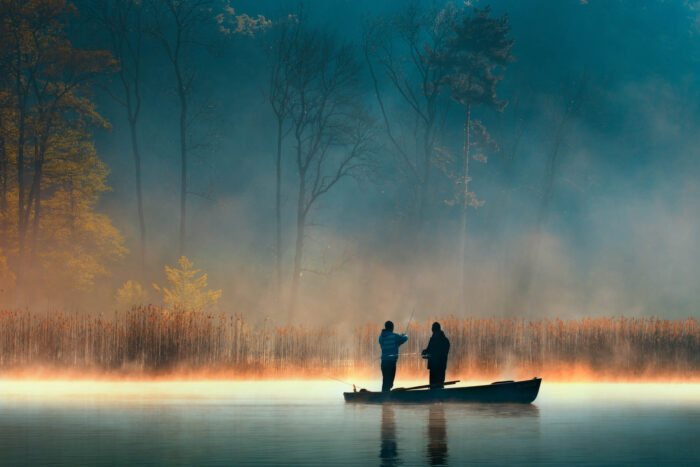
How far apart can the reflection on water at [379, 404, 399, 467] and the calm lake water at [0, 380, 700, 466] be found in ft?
0.06

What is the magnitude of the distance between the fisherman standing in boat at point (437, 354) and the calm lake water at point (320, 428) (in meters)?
0.56

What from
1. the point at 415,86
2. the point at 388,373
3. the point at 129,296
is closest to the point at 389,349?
the point at 388,373

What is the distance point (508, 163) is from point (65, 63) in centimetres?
2889

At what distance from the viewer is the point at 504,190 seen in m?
63.0

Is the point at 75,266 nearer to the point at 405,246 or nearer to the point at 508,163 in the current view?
the point at 405,246

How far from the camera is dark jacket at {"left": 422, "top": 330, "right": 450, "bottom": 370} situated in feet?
68.3

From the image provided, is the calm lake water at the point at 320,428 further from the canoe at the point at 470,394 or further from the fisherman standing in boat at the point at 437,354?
the fisherman standing in boat at the point at 437,354

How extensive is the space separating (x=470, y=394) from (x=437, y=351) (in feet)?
3.67

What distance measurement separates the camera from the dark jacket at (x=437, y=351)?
820 inches

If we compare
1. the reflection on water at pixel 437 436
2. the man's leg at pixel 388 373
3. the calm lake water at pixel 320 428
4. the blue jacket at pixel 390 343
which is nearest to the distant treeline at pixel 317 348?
the calm lake water at pixel 320 428

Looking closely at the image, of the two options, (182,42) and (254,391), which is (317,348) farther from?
(182,42)

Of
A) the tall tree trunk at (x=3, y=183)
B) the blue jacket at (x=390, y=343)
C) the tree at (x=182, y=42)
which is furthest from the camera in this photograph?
the tree at (x=182, y=42)

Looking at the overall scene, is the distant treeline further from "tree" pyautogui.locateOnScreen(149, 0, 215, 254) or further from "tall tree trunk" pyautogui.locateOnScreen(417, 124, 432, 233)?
"tall tree trunk" pyautogui.locateOnScreen(417, 124, 432, 233)

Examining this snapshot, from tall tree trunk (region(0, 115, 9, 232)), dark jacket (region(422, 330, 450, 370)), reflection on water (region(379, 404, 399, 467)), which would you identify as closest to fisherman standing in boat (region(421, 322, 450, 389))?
dark jacket (region(422, 330, 450, 370))
